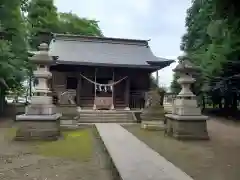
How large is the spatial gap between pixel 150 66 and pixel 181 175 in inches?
597

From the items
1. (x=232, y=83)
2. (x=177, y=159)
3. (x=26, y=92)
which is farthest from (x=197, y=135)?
(x=26, y=92)

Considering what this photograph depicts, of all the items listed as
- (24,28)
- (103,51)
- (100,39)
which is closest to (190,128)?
(103,51)

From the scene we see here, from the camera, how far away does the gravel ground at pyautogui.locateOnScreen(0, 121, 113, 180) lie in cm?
502

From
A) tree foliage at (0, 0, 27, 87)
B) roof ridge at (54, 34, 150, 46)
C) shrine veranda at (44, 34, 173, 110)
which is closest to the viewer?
tree foliage at (0, 0, 27, 87)

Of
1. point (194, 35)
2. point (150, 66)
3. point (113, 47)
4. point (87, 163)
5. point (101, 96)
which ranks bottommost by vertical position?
point (87, 163)

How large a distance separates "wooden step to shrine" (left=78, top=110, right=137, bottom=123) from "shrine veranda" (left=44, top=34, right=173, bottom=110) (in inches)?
54.0

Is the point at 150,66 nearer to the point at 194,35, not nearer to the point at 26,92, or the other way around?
the point at 194,35

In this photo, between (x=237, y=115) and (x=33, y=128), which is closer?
(x=33, y=128)

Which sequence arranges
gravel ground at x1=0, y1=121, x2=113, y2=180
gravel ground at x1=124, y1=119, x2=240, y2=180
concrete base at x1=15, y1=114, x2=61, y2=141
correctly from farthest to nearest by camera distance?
1. concrete base at x1=15, y1=114, x2=61, y2=141
2. gravel ground at x1=124, y1=119, x2=240, y2=180
3. gravel ground at x1=0, y1=121, x2=113, y2=180

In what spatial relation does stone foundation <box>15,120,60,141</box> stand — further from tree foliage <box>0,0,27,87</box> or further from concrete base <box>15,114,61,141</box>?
tree foliage <box>0,0,27,87</box>

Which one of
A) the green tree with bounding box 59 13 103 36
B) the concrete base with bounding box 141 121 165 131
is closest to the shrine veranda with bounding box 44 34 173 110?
the concrete base with bounding box 141 121 165 131

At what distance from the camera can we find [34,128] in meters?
9.41

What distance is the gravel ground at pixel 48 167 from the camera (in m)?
5.02

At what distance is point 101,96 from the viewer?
20.2 meters
